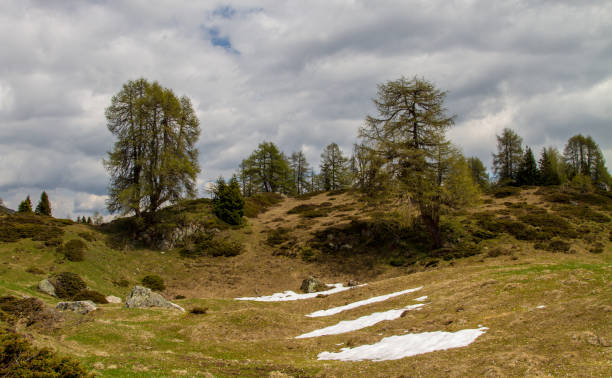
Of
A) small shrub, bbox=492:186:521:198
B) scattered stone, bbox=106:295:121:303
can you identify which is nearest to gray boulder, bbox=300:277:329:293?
scattered stone, bbox=106:295:121:303

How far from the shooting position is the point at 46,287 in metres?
23.6

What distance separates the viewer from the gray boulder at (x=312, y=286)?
29.7 m

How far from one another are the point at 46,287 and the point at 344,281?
23230mm

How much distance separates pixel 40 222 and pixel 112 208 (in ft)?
23.3

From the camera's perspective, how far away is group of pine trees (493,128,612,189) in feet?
229

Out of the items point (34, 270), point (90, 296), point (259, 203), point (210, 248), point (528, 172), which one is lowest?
point (90, 296)

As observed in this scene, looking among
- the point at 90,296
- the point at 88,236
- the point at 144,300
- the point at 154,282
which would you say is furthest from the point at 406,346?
the point at 88,236

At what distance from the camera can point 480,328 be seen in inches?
456

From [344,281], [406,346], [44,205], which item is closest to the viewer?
[406,346]

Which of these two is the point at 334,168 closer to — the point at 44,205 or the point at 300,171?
the point at 300,171

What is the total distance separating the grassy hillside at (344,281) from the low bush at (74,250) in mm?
543

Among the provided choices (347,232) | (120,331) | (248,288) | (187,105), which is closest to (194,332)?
(120,331)

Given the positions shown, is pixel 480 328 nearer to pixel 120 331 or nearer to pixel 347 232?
pixel 120 331

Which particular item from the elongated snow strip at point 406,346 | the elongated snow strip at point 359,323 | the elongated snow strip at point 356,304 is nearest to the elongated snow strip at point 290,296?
the elongated snow strip at point 356,304
